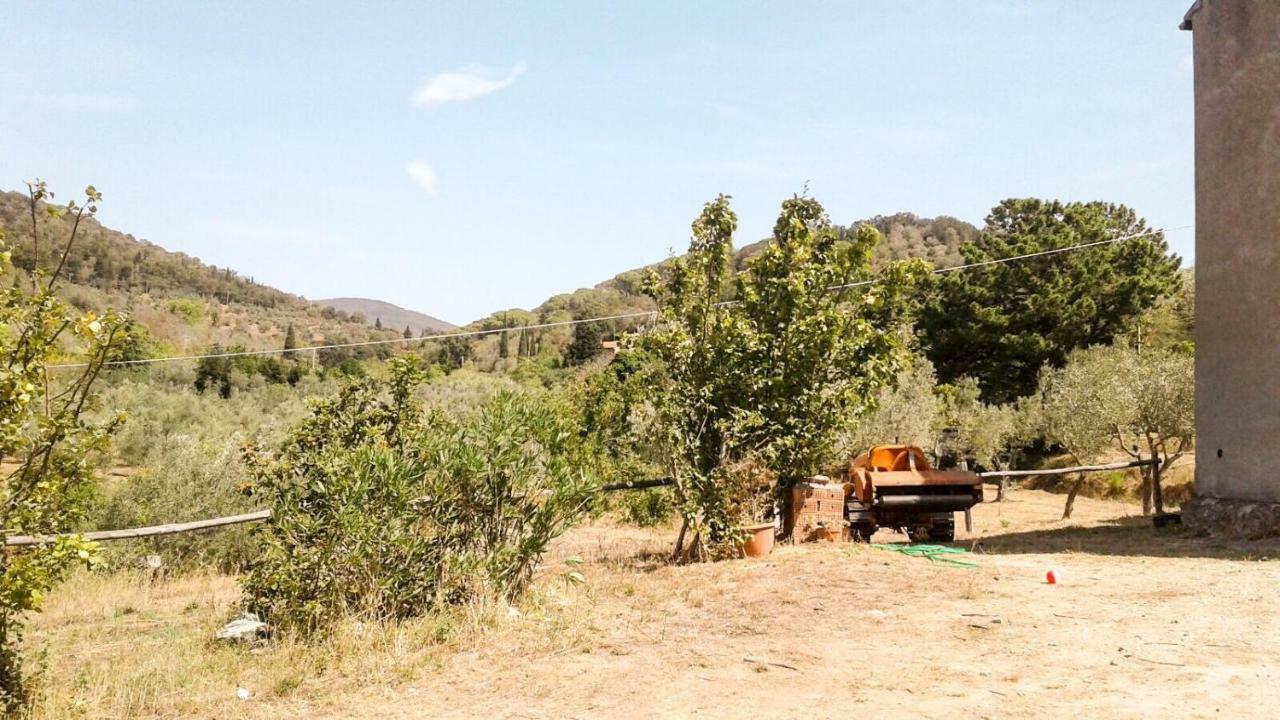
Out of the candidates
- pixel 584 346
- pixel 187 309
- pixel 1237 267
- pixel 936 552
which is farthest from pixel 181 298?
pixel 1237 267

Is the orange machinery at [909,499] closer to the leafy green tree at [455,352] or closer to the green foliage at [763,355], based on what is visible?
the green foliage at [763,355]

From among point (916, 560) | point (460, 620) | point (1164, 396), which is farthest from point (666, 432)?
point (1164, 396)

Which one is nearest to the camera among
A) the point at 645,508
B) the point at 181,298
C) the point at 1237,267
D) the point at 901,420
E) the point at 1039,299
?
the point at 1237,267

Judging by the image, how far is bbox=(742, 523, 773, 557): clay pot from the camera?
9469mm

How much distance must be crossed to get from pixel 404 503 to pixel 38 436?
2.43m

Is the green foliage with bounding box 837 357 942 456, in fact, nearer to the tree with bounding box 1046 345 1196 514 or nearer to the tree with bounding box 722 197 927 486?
the tree with bounding box 1046 345 1196 514

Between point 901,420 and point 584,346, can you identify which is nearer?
point 901,420

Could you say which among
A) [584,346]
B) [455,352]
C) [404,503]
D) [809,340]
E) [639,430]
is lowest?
[404,503]

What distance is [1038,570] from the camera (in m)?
8.70

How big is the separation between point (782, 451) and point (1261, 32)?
329 inches

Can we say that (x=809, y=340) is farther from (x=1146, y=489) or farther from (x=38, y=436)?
(x=1146, y=489)

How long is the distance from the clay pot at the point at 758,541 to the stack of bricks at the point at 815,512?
0.83 metres

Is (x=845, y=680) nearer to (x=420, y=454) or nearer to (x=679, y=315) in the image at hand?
(x=420, y=454)

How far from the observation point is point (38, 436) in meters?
4.98
